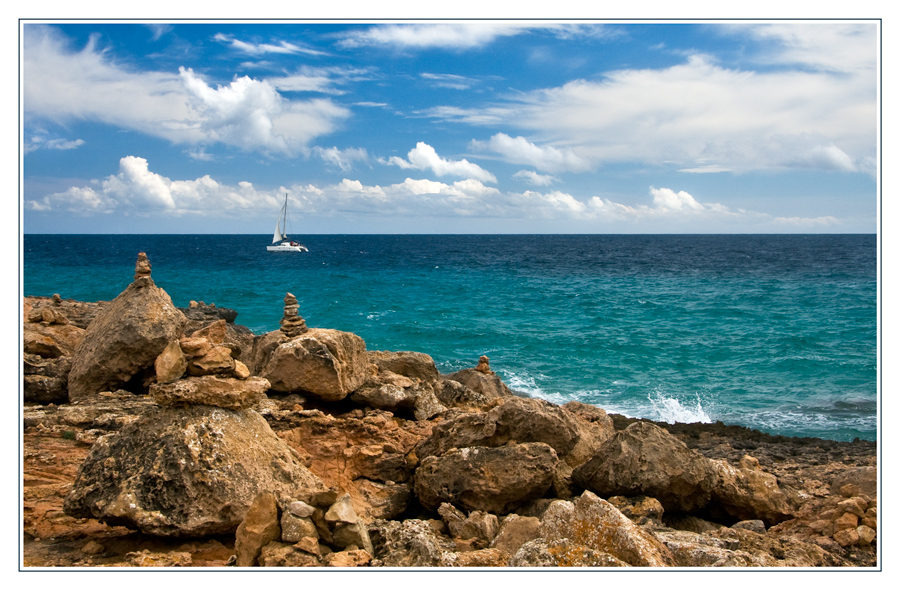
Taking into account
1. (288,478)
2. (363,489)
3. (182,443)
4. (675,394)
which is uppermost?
(182,443)

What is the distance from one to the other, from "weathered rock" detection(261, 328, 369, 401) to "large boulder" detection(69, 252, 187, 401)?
65.9 inches

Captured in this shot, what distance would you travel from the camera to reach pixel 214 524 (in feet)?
16.5

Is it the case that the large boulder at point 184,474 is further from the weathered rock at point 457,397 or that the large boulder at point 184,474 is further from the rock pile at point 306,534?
the weathered rock at point 457,397

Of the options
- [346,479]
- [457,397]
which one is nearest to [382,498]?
[346,479]

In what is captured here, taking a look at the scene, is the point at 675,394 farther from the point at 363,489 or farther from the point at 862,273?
the point at 862,273

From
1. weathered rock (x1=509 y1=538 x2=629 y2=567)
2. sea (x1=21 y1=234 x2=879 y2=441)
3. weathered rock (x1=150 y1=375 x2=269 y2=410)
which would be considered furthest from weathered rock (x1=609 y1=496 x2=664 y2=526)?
sea (x1=21 y1=234 x2=879 y2=441)

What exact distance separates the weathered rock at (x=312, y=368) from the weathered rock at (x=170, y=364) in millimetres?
3132

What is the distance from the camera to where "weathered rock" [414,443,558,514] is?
6090 mm

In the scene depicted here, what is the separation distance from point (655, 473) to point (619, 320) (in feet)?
91.7

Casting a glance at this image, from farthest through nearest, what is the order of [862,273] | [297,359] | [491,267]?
[491,267]
[862,273]
[297,359]

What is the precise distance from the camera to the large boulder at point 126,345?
28.6 ft

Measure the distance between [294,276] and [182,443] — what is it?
50.7m
